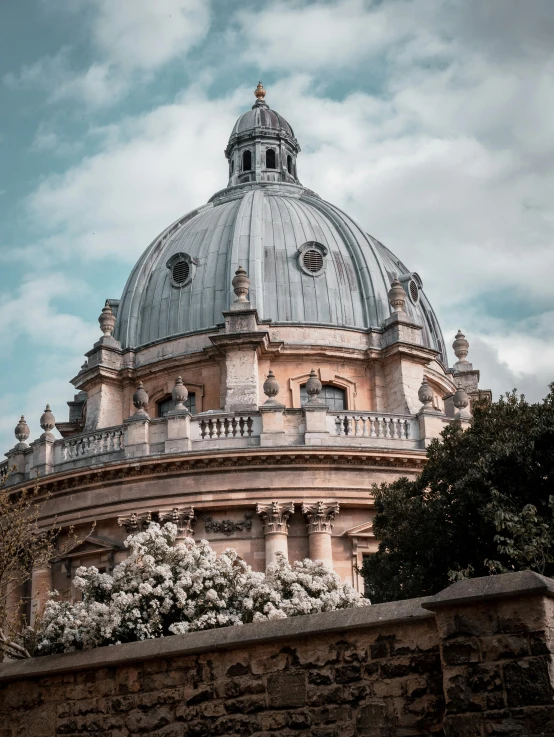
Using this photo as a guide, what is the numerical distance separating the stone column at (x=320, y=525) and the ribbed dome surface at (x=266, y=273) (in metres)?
9.02

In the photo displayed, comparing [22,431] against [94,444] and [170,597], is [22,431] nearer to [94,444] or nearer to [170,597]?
[94,444]

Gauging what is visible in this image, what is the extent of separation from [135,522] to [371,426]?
6.99 m

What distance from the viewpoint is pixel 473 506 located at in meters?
22.4

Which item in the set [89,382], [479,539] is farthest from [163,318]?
[479,539]

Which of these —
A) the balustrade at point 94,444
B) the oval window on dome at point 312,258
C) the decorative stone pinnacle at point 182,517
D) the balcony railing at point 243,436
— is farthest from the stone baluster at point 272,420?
the oval window on dome at point 312,258

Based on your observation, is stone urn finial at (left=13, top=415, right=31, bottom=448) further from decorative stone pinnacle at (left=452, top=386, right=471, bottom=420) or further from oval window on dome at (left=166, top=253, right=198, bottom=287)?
decorative stone pinnacle at (left=452, top=386, right=471, bottom=420)

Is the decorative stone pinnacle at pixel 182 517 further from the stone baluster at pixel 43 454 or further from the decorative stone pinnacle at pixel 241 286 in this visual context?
the decorative stone pinnacle at pixel 241 286

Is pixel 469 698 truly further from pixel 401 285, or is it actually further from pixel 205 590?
pixel 401 285

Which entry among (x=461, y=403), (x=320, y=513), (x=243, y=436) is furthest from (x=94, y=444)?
(x=461, y=403)

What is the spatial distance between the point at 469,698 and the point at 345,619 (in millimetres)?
1511

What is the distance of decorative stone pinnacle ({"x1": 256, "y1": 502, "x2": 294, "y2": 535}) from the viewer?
94.5 feet

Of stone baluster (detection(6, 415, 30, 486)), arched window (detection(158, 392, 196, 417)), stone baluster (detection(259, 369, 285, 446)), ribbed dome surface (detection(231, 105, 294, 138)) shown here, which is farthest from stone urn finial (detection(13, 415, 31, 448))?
ribbed dome surface (detection(231, 105, 294, 138))

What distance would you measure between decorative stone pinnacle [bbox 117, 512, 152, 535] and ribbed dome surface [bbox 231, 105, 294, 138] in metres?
23.9

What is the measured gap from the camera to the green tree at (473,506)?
21.1 meters
